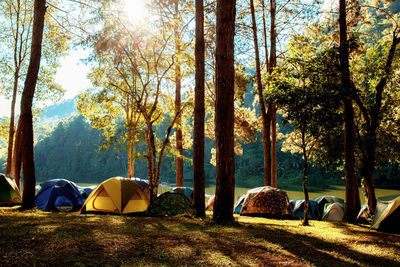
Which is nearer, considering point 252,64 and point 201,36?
point 201,36

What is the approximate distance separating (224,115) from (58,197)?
911cm

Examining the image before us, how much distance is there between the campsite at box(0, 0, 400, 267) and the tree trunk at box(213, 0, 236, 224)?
1.0 inches

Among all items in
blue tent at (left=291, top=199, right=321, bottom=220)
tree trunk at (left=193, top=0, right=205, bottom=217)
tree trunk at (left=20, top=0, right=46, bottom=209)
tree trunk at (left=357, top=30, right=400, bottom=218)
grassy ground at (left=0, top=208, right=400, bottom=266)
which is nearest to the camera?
grassy ground at (left=0, top=208, right=400, bottom=266)

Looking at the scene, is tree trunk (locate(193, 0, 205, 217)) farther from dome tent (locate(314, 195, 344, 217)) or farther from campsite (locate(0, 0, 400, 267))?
dome tent (locate(314, 195, 344, 217))

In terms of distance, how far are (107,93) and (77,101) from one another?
4839 mm

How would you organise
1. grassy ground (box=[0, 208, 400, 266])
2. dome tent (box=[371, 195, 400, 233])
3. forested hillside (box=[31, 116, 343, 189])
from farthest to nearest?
1. forested hillside (box=[31, 116, 343, 189])
2. dome tent (box=[371, 195, 400, 233])
3. grassy ground (box=[0, 208, 400, 266])

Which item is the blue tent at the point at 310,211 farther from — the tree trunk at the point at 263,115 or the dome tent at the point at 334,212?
the tree trunk at the point at 263,115

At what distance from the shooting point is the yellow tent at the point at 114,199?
10188 mm

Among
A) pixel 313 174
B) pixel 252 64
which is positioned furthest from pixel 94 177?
pixel 252 64

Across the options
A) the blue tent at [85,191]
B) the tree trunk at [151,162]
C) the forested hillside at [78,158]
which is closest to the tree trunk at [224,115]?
the tree trunk at [151,162]

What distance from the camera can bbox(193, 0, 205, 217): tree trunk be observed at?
915 cm

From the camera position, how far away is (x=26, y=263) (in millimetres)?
3162

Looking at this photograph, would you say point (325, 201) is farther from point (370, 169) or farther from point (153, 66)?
point (153, 66)

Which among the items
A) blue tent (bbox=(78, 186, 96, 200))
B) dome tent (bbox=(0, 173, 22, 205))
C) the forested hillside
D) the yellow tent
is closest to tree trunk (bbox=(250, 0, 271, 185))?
the yellow tent
